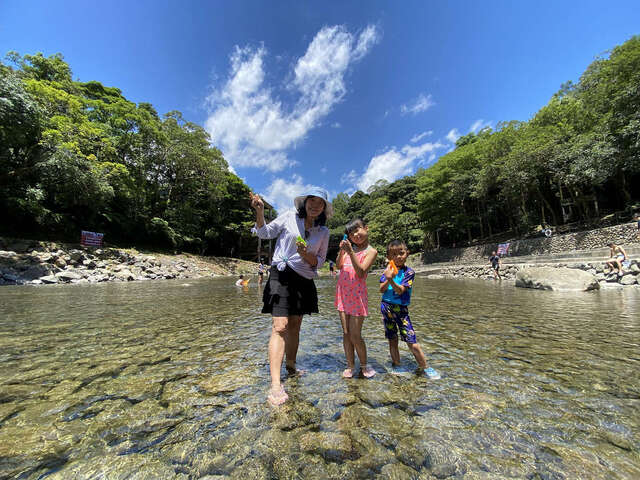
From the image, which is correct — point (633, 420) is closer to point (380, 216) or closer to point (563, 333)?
point (563, 333)

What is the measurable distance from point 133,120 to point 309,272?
1532 inches

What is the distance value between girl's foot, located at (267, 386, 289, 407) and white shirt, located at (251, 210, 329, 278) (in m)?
1.21

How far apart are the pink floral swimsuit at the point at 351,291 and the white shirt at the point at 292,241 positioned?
1.17 feet

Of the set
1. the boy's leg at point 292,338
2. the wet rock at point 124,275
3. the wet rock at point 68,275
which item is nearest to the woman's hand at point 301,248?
the boy's leg at point 292,338

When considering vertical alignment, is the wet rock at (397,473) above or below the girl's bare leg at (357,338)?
below

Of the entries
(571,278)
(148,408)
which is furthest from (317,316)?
(571,278)

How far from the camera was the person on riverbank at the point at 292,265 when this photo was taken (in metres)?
2.77

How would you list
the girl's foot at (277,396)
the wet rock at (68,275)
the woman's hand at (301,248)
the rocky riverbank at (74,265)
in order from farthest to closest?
1. the wet rock at (68,275)
2. the rocky riverbank at (74,265)
3. the woman's hand at (301,248)
4. the girl's foot at (277,396)

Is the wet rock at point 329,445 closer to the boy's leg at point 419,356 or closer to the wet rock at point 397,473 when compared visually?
the wet rock at point 397,473

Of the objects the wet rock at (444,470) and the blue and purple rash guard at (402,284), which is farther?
the blue and purple rash guard at (402,284)

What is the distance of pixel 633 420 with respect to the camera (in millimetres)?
2074

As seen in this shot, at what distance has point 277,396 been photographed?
2438mm

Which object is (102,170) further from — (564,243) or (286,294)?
(564,243)

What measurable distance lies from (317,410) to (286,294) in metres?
1.16
